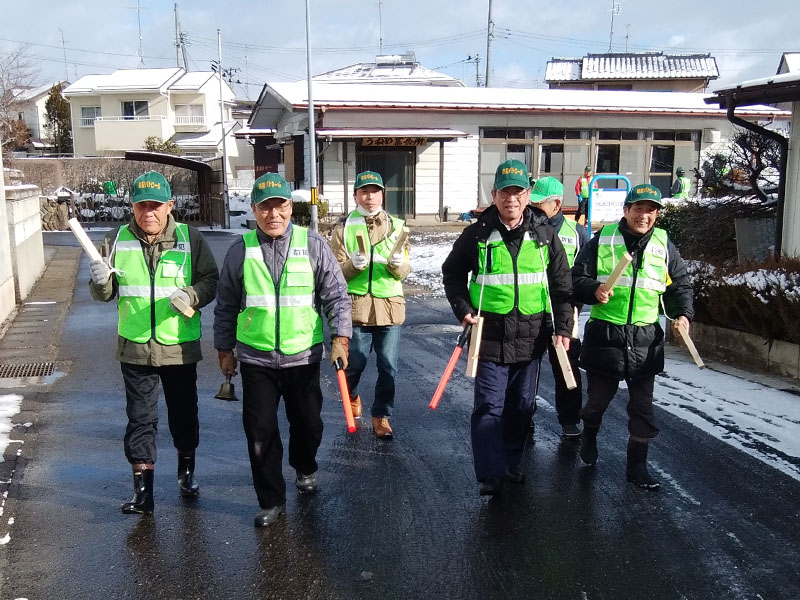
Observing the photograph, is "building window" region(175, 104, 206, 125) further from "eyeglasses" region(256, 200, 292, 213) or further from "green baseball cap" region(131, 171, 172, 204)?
"eyeglasses" region(256, 200, 292, 213)

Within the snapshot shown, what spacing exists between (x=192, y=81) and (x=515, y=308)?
47781mm

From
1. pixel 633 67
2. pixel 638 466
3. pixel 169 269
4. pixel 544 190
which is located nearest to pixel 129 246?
pixel 169 269

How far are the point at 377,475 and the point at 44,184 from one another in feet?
99.4

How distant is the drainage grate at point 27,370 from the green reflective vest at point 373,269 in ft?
11.9

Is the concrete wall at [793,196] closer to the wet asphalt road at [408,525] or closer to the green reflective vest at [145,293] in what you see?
the wet asphalt road at [408,525]

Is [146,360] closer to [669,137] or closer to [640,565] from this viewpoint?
[640,565]

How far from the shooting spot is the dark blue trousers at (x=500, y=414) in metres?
4.18

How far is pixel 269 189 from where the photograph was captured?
381 cm

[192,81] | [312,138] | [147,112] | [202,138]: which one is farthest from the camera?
[192,81]

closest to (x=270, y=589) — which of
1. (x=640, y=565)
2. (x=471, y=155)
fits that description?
(x=640, y=565)

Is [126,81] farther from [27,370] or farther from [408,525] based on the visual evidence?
[408,525]

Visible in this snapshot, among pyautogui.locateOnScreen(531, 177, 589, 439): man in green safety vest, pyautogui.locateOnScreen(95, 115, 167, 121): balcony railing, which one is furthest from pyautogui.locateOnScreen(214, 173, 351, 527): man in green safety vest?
pyautogui.locateOnScreen(95, 115, 167, 121): balcony railing

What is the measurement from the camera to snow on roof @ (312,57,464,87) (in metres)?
42.7

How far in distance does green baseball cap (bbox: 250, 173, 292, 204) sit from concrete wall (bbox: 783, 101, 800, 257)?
6.60 metres
